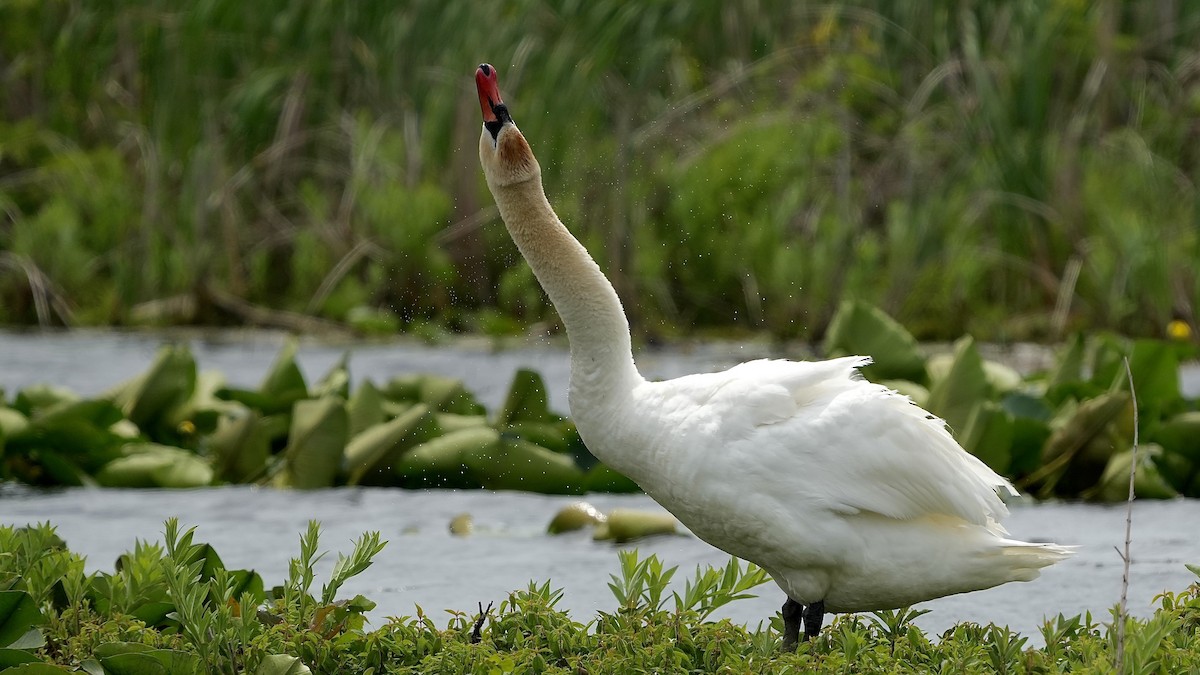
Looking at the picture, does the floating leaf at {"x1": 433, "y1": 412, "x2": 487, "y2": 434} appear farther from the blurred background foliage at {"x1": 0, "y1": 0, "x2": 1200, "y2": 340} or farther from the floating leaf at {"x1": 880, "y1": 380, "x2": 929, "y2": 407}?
the blurred background foliage at {"x1": 0, "y1": 0, "x2": 1200, "y2": 340}

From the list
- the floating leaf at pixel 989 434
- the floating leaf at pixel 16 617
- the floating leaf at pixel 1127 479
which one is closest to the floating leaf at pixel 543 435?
the floating leaf at pixel 989 434

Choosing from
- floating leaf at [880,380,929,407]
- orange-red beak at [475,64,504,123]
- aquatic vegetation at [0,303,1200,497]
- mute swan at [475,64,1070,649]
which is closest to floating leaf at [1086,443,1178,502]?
aquatic vegetation at [0,303,1200,497]

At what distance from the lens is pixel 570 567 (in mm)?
5043

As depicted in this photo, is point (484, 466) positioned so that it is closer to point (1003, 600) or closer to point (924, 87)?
point (1003, 600)

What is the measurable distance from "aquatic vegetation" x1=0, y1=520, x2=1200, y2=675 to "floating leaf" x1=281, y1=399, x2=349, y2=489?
7.28ft

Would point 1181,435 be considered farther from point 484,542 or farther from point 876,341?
point 484,542

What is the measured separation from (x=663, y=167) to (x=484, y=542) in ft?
14.5

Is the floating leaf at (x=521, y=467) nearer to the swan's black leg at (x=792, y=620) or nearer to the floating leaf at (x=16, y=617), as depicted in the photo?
the swan's black leg at (x=792, y=620)

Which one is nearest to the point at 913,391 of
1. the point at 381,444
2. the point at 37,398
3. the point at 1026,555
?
the point at 381,444

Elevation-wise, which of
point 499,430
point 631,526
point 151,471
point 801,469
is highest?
point 499,430

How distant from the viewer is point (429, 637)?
312 cm

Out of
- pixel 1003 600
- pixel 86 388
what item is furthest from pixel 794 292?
pixel 1003 600

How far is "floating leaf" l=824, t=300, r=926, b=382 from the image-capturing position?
5918mm

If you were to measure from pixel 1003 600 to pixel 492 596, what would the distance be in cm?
145
